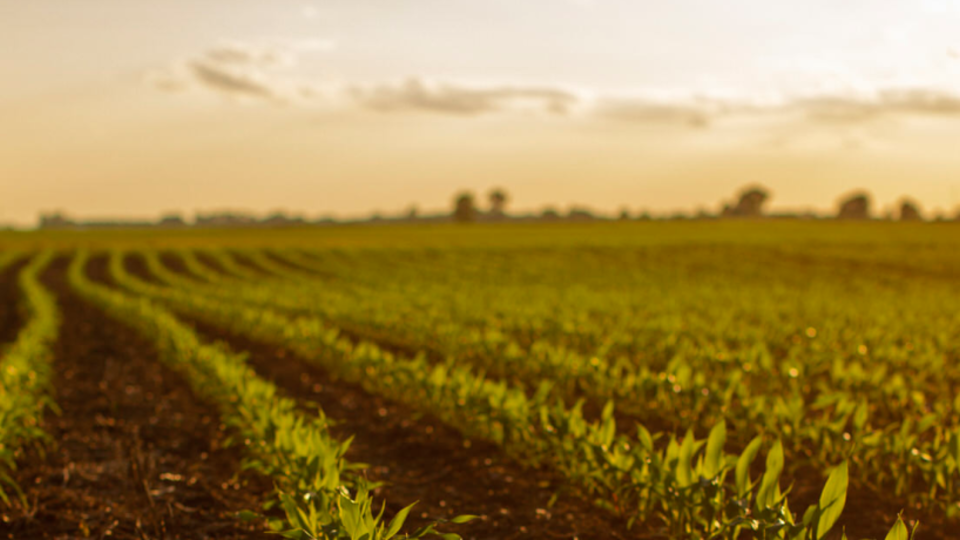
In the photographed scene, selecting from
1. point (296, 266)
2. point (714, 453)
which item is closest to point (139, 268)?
point (296, 266)

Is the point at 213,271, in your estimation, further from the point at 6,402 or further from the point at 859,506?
the point at 859,506

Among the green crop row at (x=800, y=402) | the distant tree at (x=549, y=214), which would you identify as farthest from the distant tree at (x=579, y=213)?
the green crop row at (x=800, y=402)

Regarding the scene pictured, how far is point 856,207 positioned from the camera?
150 m

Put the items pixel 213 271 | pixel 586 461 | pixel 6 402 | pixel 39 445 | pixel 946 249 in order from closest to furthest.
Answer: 1. pixel 586 461
2. pixel 6 402
3. pixel 39 445
4. pixel 213 271
5. pixel 946 249

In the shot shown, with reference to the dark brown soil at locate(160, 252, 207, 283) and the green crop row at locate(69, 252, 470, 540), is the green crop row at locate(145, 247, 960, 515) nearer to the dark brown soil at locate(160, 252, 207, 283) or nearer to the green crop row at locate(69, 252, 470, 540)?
the green crop row at locate(69, 252, 470, 540)

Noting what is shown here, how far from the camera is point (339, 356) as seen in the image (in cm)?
1237

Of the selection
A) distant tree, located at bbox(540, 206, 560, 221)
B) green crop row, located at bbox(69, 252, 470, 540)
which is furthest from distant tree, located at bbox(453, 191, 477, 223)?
green crop row, located at bbox(69, 252, 470, 540)

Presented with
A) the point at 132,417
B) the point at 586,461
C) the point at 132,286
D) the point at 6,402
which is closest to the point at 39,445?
the point at 6,402

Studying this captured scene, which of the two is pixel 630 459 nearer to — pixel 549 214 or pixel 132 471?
pixel 132 471

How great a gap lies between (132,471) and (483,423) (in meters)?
3.83

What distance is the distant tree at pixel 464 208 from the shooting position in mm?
137750

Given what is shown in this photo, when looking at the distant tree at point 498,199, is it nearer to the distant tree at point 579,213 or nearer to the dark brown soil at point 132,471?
the distant tree at point 579,213

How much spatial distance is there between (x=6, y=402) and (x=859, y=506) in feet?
27.6

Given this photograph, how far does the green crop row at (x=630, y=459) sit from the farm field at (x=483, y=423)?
25mm
